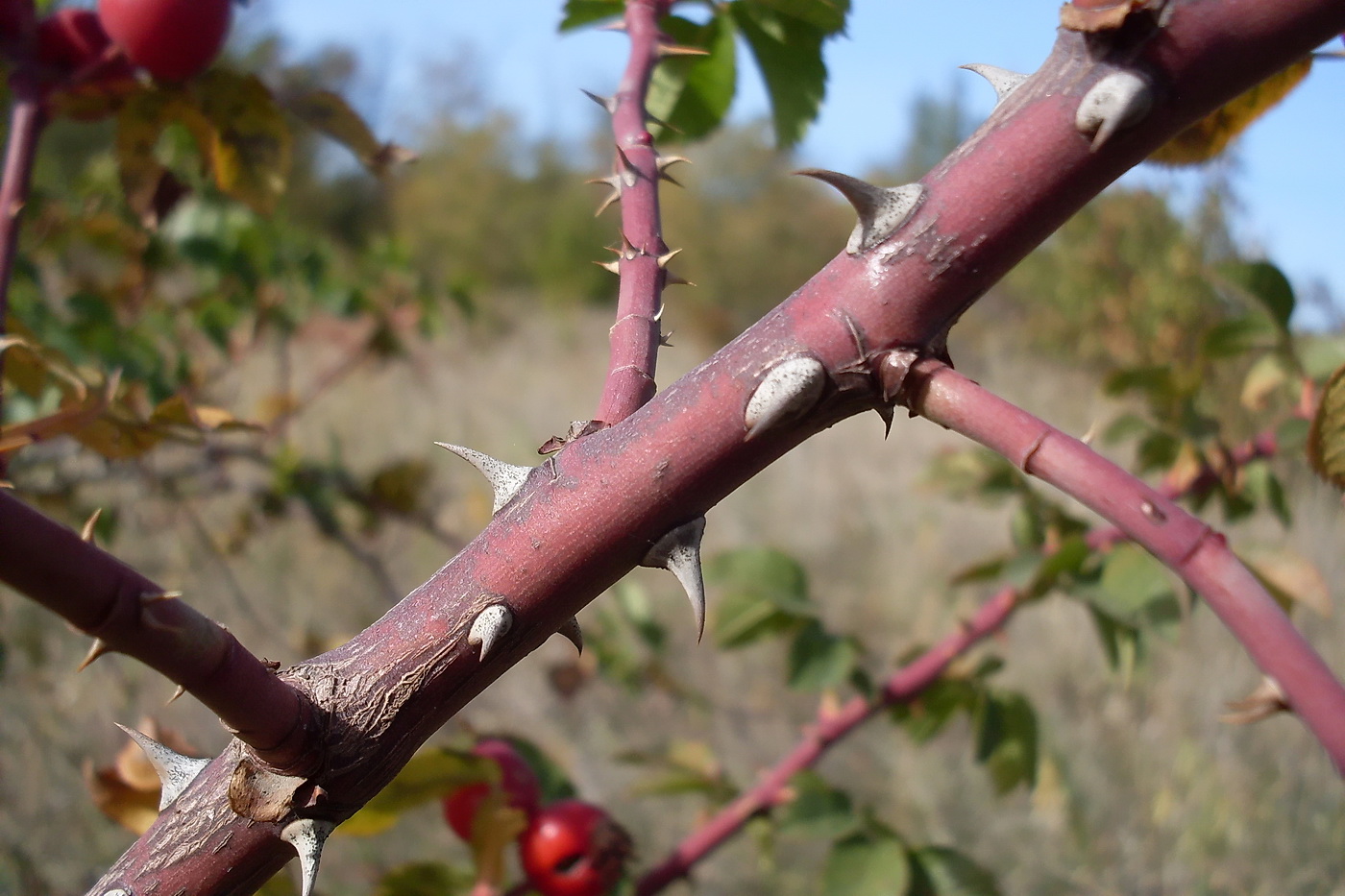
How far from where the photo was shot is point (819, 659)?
104 centimetres

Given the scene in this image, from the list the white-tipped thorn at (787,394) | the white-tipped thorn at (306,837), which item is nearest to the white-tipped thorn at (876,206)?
the white-tipped thorn at (787,394)

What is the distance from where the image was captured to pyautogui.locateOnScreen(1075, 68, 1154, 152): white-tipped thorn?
0.30m

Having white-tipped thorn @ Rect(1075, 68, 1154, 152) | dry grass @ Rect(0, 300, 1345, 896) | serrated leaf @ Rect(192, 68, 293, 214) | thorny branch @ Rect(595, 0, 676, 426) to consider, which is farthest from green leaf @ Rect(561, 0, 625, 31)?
white-tipped thorn @ Rect(1075, 68, 1154, 152)

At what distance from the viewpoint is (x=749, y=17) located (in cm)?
70

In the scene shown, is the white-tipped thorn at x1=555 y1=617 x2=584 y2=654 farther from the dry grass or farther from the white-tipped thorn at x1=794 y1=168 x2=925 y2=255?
the dry grass

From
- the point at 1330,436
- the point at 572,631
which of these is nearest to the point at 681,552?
the point at 572,631

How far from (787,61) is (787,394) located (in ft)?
1.65

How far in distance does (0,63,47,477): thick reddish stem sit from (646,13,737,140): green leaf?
16.9 inches

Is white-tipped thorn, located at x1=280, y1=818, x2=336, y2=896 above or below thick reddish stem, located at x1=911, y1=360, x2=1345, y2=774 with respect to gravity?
below

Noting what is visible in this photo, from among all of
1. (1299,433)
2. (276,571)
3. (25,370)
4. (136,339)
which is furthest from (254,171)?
(276,571)

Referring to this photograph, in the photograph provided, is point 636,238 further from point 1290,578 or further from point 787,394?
point 1290,578

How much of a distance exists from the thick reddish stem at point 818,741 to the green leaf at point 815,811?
0.02 metres

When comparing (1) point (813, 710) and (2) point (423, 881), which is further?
(1) point (813, 710)

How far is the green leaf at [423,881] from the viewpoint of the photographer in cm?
77
